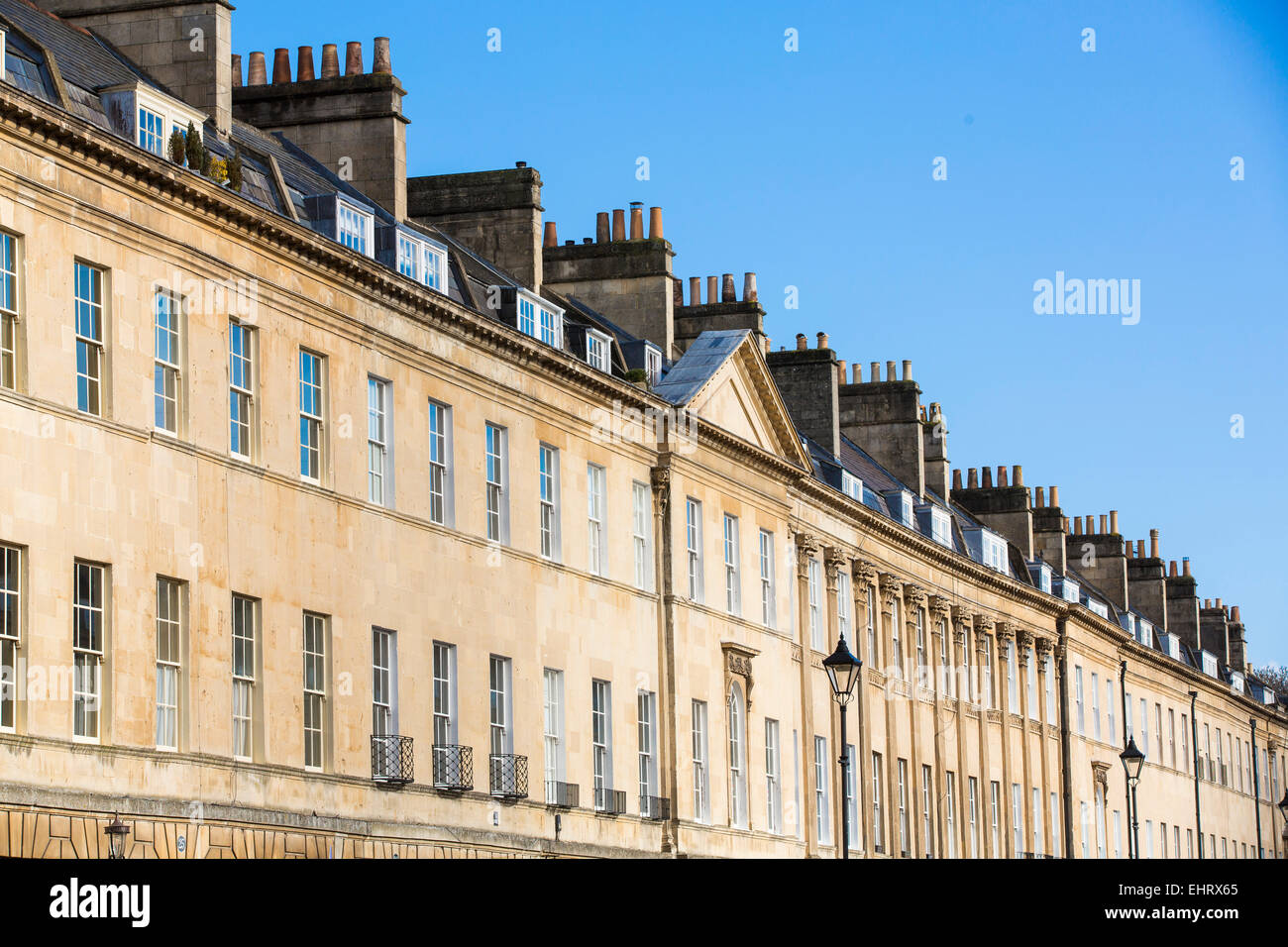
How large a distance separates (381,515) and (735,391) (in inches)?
640

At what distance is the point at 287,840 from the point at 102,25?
14362 mm

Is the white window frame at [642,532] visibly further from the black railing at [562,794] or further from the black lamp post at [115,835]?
the black lamp post at [115,835]

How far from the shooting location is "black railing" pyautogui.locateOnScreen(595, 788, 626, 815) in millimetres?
41406

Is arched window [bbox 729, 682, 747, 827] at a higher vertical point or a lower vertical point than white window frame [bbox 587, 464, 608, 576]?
lower

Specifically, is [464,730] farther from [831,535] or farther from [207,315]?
[831,535]

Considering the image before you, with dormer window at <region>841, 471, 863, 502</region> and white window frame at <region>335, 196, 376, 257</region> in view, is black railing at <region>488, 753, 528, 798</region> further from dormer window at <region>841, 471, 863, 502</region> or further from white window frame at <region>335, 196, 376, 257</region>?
dormer window at <region>841, 471, 863, 502</region>

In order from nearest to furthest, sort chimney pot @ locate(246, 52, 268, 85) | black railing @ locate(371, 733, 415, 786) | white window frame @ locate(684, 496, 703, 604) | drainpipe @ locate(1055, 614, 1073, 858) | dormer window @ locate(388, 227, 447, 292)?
black railing @ locate(371, 733, 415, 786)
dormer window @ locate(388, 227, 447, 292)
chimney pot @ locate(246, 52, 268, 85)
white window frame @ locate(684, 496, 703, 604)
drainpipe @ locate(1055, 614, 1073, 858)

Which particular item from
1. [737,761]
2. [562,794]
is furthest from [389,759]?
[737,761]

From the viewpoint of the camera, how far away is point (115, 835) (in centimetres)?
2756

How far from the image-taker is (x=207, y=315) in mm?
31141

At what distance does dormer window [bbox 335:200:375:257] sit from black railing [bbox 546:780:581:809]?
9.96m

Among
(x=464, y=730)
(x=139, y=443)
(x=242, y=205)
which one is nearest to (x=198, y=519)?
(x=139, y=443)

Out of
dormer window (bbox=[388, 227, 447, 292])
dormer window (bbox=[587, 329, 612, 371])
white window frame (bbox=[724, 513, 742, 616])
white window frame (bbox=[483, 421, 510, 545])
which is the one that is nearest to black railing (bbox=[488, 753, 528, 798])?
white window frame (bbox=[483, 421, 510, 545])

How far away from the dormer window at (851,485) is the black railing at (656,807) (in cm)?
1569
